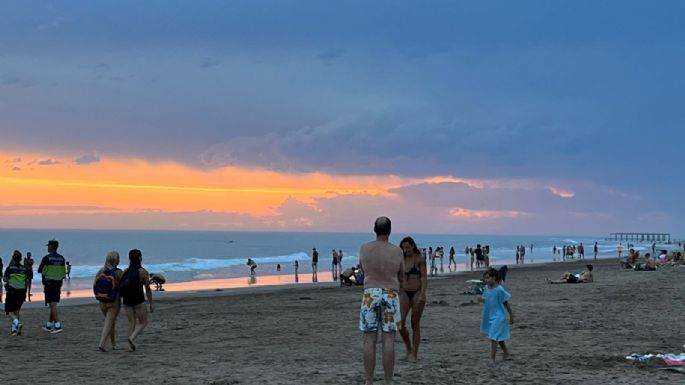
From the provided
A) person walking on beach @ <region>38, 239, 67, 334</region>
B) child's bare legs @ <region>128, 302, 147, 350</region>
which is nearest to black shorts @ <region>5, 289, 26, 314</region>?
person walking on beach @ <region>38, 239, 67, 334</region>

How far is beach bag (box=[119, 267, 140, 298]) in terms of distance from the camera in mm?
10945

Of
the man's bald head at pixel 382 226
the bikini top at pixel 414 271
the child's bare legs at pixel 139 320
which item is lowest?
the child's bare legs at pixel 139 320

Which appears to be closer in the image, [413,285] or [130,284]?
[413,285]

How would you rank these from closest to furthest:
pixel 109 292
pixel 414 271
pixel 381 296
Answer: pixel 381 296 → pixel 414 271 → pixel 109 292

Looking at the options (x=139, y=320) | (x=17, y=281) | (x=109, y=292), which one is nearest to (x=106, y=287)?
(x=109, y=292)

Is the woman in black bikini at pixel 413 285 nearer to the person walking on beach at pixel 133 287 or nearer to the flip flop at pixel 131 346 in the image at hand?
the person walking on beach at pixel 133 287

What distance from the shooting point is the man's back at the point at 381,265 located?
7.38 meters

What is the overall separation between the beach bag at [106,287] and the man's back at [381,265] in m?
5.40

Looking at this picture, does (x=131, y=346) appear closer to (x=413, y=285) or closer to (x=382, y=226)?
(x=413, y=285)

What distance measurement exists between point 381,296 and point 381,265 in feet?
1.08

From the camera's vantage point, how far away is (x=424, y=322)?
1453 centimetres

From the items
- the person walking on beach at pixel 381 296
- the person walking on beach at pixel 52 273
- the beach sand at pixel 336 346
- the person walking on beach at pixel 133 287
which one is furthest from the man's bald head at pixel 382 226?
the person walking on beach at pixel 52 273

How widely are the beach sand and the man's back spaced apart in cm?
154

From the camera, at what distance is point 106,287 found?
11133 millimetres
